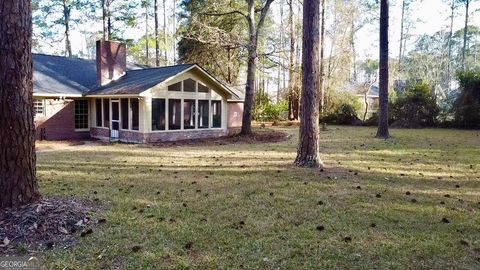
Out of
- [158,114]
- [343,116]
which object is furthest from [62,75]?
[343,116]

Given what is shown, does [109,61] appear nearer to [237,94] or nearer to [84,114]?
[84,114]

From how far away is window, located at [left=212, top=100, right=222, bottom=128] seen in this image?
18.1 metres

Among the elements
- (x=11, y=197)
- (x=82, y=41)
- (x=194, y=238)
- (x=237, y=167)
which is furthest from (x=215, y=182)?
(x=82, y=41)

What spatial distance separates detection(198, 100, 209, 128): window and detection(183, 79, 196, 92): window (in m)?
0.76

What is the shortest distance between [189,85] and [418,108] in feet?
49.4

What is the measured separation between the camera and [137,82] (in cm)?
1631

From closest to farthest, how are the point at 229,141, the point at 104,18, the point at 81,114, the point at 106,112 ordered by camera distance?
the point at 229,141, the point at 106,112, the point at 81,114, the point at 104,18

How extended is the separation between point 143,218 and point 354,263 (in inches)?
104

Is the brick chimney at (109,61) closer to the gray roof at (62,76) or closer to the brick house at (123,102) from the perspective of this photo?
the brick house at (123,102)

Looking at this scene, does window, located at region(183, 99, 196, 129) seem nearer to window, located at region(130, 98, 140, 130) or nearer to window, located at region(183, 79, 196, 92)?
window, located at region(183, 79, 196, 92)

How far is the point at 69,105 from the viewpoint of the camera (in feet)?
56.3

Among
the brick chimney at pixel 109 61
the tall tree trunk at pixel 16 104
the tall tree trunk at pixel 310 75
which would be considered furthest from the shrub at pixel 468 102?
the tall tree trunk at pixel 16 104

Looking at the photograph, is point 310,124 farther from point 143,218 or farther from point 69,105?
point 69,105

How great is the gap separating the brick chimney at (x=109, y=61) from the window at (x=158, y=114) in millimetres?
4124
